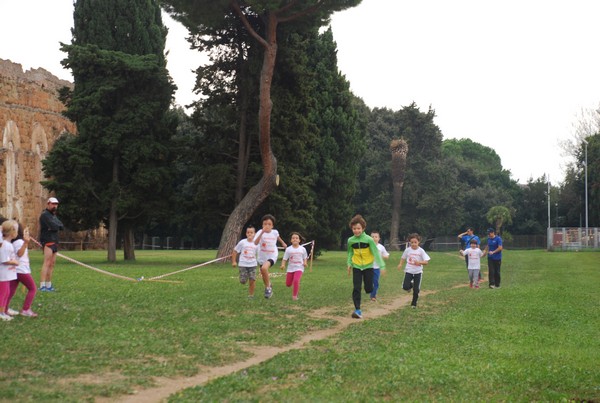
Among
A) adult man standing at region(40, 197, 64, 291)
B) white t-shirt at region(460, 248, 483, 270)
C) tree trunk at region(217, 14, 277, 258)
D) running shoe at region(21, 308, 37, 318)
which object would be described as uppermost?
tree trunk at region(217, 14, 277, 258)

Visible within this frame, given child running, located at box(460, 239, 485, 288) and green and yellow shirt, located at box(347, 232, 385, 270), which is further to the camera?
child running, located at box(460, 239, 485, 288)

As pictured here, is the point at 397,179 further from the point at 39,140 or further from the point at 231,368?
the point at 231,368

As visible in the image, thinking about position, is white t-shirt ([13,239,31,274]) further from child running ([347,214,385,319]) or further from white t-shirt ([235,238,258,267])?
child running ([347,214,385,319])

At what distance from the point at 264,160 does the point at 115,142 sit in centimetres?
751

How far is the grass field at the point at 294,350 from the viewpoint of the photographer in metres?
7.89

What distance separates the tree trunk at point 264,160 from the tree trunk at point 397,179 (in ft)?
135

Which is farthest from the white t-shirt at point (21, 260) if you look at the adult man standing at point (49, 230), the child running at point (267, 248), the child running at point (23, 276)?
the child running at point (267, 248)

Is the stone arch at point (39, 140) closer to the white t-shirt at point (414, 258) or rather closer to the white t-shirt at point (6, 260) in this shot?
the white t-shirt at point (414, 258)

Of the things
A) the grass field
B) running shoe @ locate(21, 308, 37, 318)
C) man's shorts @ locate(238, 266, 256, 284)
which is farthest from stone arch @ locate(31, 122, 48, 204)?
running shoe @ locate(21, 308, 37, 318)

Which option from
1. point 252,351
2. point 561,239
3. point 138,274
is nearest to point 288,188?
point 138,274

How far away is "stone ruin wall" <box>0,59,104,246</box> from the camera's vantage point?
5847cm

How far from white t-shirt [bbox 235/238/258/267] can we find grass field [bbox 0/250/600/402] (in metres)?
0.89

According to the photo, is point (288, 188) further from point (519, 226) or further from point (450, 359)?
point (519, 226)

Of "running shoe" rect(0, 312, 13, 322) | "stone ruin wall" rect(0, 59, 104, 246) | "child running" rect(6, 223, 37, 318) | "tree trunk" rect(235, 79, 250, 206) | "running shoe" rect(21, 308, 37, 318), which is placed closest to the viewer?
"running shoe" rect(0, 312, 13, 322)
